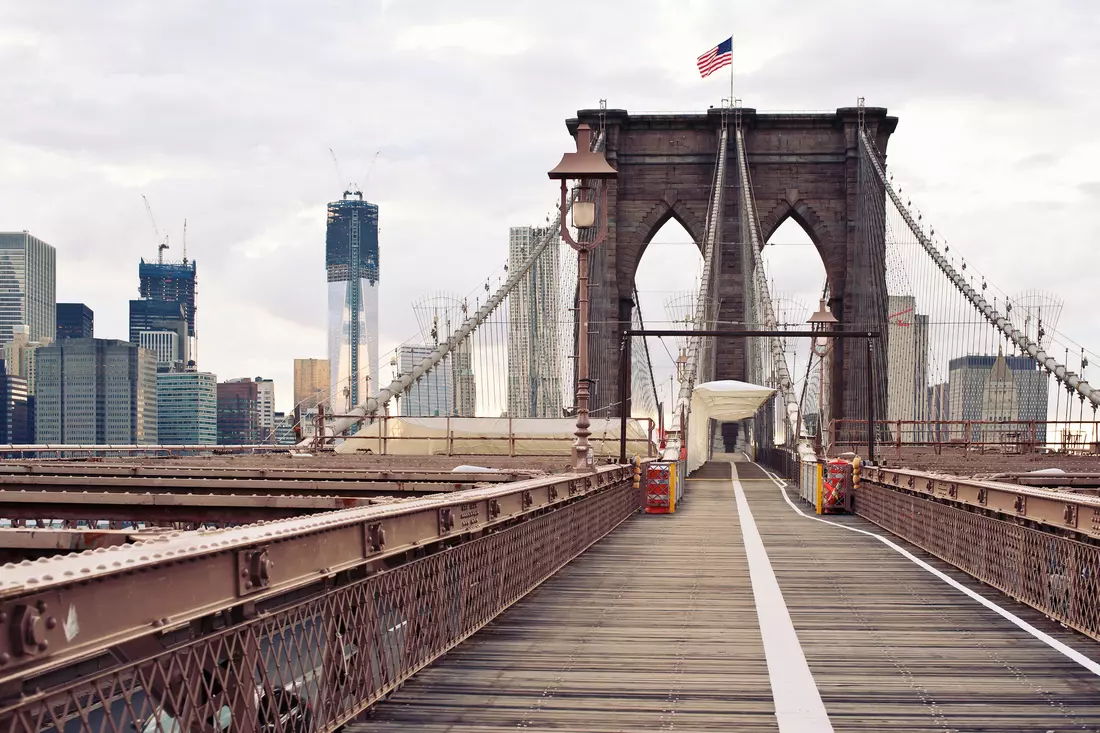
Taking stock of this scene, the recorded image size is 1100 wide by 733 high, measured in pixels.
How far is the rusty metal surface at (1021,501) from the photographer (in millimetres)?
8914

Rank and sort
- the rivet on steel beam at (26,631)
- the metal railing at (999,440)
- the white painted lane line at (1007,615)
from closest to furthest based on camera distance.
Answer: the rivet on steel beam at (26,631) < the white painted lane line at (1007,615) < the metal railing at (999,440)

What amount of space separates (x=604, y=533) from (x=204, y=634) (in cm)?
1356

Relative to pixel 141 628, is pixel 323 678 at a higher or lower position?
lower

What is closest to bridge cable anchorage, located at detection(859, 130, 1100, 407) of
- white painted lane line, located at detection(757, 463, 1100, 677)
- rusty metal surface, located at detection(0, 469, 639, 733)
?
white painted lane line, located at detection(757, 463, 1100, 677)

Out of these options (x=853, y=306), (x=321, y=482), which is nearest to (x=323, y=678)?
(x=321, y=482)

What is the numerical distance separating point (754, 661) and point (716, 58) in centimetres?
6953

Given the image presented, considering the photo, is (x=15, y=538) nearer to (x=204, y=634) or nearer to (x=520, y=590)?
(x=204, y=634)

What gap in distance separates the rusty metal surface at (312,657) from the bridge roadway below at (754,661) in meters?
0.20

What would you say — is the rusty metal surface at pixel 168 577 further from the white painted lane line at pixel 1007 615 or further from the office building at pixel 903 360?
the office building at pixel 903 360

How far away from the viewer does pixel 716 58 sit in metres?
73.9

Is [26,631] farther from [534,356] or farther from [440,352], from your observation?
[534,356]

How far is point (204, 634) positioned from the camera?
4938mm

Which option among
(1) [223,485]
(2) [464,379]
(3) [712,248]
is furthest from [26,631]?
(3) [712,248]

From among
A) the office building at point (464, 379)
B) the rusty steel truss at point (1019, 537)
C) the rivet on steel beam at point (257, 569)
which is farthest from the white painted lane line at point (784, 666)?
the office building at point (464, 379)
